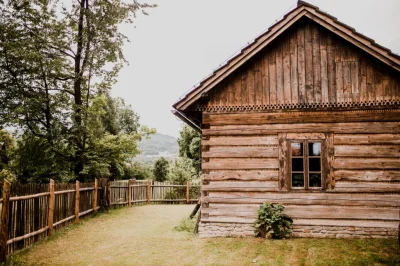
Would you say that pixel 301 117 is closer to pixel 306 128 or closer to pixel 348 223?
pixel 306 128

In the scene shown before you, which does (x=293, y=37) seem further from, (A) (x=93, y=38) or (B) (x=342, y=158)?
(A) (x=93, y=38)

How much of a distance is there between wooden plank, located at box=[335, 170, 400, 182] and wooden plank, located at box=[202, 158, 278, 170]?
6.58ft

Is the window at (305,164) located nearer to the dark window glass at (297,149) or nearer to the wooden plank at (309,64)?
the dark window glass at (297,149)

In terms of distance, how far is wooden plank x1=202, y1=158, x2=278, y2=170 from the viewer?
10.7 m

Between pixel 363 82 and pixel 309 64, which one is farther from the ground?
pixel 309 64

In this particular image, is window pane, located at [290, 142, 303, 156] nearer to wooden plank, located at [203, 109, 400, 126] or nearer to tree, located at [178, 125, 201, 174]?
wooden plank, located at [203, 109, 400, 126]

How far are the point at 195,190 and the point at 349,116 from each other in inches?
618

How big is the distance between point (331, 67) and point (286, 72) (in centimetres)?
138

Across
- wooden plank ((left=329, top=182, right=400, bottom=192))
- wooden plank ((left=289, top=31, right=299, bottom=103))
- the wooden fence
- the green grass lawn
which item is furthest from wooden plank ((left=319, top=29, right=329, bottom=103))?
the wooden fence

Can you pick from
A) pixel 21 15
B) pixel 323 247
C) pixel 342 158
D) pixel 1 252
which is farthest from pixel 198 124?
pixel 21 15

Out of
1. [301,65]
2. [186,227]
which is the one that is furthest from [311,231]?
[301,65]

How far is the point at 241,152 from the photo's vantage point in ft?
35.8

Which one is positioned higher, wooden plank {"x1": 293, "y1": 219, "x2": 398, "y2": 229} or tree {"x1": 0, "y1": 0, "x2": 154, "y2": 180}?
tree {"x1": 0, "y1": 0, "x2": 154, "y2": 180}

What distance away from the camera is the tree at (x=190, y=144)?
36594 mm
